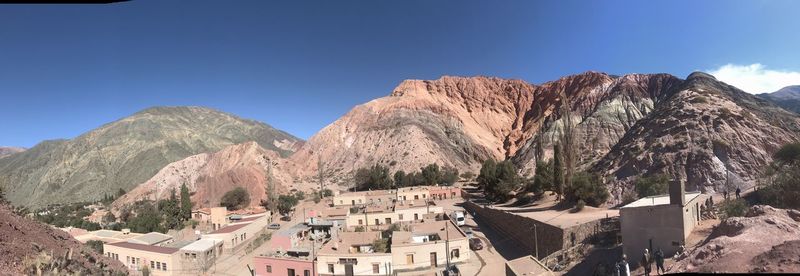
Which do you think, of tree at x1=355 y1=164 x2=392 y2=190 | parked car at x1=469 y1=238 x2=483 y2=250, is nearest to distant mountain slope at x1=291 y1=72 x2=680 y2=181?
tree at x1=355 y1=164 x2=392 y2=190

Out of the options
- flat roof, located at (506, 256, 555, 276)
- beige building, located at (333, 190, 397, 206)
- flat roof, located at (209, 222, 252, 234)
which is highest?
flat roof, located at (506, 256, 555, 276)

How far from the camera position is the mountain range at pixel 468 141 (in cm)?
3919

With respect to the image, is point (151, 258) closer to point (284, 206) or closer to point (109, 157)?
point (284, 206)

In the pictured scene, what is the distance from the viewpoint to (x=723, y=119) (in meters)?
40.9

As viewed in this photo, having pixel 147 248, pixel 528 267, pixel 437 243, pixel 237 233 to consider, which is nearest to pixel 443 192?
pixel 237 233

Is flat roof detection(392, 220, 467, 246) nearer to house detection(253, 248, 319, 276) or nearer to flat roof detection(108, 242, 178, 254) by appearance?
house detection(253, 248, 319, 276)

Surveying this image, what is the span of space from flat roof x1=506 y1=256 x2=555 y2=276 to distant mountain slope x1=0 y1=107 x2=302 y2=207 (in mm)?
102227

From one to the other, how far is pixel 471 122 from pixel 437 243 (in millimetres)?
73386

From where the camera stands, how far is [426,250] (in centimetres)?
2228

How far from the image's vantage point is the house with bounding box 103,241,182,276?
1028 inches

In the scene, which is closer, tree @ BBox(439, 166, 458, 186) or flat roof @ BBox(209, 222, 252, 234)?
flat roof @ BBox(209, 222, 252, 234)

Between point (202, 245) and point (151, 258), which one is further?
point (202, 245)

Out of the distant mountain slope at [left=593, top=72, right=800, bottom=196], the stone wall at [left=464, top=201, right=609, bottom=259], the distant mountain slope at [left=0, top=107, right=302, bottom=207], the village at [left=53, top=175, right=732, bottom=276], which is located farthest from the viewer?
the distant mountain slope at [left=0, top=107, right=302, bottom=207]

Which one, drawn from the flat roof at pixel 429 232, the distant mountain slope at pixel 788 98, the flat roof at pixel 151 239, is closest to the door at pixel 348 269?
the flat roof at pixel 429 232
